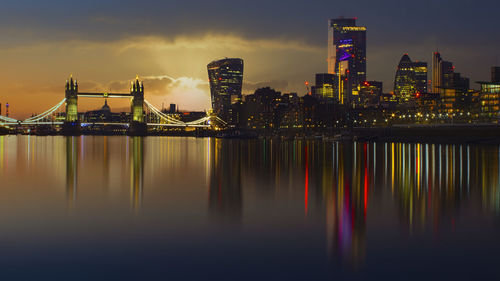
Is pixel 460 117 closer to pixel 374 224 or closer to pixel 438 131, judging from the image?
pixel 438 131

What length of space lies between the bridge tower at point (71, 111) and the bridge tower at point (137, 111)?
55.4ft

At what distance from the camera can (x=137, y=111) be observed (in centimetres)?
16775

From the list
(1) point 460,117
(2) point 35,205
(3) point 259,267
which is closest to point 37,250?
(3) point 259,267

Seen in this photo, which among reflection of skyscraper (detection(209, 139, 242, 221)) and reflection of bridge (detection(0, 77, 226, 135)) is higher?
reflection of bridge (detection(0, 77, 226, 135))

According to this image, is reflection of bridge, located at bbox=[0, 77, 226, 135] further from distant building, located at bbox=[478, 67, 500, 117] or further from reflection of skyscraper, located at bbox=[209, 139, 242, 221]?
reflection of skyscraper, located at bbox=[209, 139, 242, 221]

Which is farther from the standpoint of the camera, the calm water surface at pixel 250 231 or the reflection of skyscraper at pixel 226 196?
the reflection of skyscraper at pixel 226 196

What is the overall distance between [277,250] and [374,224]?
330cm

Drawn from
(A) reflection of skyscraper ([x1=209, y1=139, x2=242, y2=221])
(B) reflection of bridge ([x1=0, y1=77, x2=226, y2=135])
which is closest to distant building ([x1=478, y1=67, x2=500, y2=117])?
(B) reflection of bridge ([x1=0, y1=77, x2=226, y2=135])

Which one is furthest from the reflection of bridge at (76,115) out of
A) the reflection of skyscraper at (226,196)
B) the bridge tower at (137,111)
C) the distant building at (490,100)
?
the reflection of skyscraper at (226,196)

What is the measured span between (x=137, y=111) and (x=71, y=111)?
21311 mm

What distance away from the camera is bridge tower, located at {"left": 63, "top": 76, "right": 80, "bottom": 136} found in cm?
15612

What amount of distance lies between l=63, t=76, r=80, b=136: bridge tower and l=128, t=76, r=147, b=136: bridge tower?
16897 millimetres

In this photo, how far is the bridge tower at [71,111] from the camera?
15612 centimetres

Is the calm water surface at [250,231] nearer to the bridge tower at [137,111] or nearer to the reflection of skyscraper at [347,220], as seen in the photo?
the reflection of skyscraper at [347,220]
